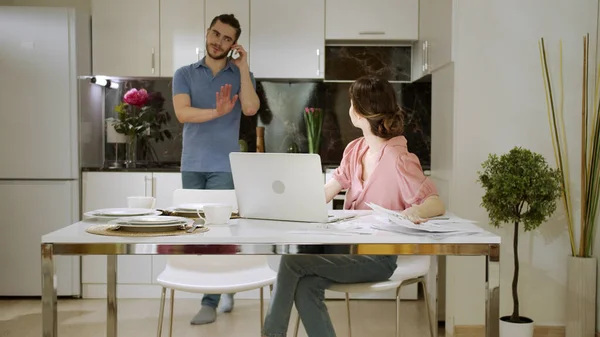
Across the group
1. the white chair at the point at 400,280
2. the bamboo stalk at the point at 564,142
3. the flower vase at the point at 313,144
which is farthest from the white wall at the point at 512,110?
the flower vase at the point at 313,144

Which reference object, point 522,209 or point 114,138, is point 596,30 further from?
point 114,138

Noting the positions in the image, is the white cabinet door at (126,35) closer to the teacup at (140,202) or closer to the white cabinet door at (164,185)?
the white cabinet door at (164,185)

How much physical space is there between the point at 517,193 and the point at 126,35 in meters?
2.69

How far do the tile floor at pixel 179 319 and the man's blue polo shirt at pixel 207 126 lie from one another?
0.86 metres

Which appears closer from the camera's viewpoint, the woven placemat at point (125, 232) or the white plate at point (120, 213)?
the woven placemat at point (125, 232)

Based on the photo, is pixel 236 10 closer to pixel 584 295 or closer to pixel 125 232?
pixel 584 295

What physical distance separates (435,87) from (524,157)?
93 cm

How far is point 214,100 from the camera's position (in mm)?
3793

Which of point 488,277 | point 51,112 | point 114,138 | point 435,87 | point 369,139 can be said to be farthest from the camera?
point 114,138

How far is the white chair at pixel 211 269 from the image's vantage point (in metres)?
2.73

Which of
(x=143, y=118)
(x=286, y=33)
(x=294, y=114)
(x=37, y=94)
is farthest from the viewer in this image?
(x=294, y=114)

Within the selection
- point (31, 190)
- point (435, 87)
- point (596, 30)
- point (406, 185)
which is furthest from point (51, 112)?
point (596, 30)

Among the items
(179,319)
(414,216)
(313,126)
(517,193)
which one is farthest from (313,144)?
(414,216)

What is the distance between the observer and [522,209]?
349 cm
